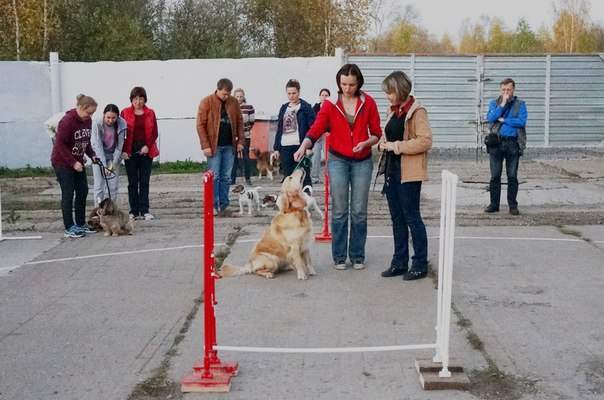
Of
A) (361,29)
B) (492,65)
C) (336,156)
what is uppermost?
(361,29)

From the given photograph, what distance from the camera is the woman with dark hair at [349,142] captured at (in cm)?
806

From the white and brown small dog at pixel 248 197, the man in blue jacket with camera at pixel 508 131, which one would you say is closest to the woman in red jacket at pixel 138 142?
the white and brown small dog at pixel 248 197

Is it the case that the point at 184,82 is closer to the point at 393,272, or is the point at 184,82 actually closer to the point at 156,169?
the point at 156,169

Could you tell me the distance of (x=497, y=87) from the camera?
22.5 metres

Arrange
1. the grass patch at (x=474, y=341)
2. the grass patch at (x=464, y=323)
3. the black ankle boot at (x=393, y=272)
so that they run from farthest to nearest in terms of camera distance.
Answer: the black ankle boot at (x=393, y=272), the grass patch at (x=464, y=323), the grass patch at (x=474, y=341)

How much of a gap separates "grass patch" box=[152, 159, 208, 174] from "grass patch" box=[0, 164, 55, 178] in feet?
8.40

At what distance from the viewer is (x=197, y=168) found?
19.9 m


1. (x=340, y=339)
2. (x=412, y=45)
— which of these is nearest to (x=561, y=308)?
(x=340, y=339)

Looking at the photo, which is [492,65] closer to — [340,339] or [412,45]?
[340,339]

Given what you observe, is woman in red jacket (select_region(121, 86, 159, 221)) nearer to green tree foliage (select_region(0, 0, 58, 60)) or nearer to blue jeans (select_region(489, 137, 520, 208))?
blue jeans (select_region(489, 137, 520, 208))

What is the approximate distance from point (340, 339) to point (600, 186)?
10.9 m

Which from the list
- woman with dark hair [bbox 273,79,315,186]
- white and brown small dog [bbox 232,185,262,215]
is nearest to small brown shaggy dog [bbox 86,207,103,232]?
white and brown small dog [bbox 232,185,262,215]

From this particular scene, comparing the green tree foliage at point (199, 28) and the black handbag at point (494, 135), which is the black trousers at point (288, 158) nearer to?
the black handbag at point (494, 135)

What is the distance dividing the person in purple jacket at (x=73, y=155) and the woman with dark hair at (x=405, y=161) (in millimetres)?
4531
